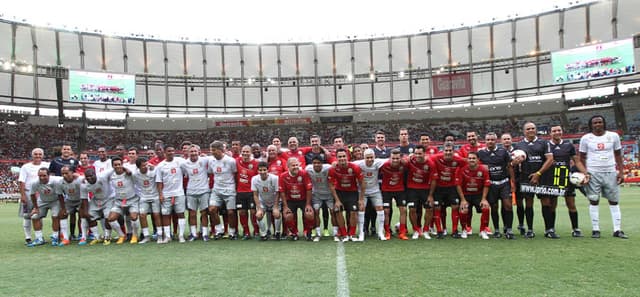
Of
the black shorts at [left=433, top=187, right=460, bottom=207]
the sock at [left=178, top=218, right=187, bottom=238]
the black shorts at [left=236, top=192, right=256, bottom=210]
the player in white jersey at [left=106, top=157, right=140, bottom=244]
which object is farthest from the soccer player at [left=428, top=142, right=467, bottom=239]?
the player in white jersey at [left=106, top=157, right=140, bottom=244]

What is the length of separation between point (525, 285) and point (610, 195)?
414 cm

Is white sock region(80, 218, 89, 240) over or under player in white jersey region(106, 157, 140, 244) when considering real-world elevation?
under

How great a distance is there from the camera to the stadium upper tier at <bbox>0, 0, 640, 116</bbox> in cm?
3656

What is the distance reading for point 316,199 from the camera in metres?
7.74

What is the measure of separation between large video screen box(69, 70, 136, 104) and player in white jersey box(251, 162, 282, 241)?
104ft

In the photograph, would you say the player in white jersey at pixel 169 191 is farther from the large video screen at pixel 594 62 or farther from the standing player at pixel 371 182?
the large video screen at pixel 594 62

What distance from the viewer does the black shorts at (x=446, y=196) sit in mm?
7590

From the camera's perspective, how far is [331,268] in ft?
16.6

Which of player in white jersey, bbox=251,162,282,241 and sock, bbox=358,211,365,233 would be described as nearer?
sock, bbox=358,211,365,233

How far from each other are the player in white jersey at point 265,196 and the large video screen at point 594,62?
3338 cm

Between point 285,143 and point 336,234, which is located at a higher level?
point 285,143

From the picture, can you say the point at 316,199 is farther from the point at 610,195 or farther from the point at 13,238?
the point at 13,238

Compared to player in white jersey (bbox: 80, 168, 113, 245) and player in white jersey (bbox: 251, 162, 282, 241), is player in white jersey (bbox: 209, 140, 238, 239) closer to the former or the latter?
player in white jersey (bbox: 251, 162, 282, 241)

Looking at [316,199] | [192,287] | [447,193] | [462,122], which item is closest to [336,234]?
[316,199]
